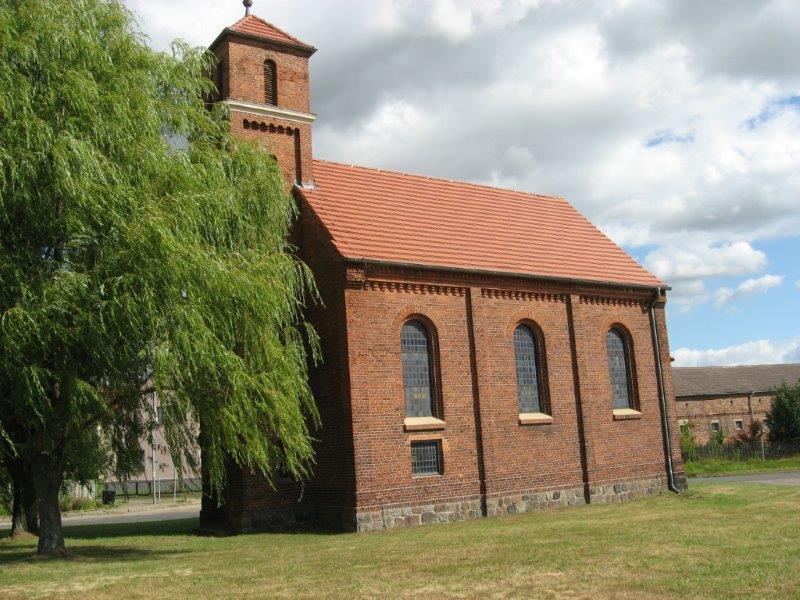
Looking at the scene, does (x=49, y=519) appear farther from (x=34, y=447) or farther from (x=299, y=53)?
(x=299, y=53)

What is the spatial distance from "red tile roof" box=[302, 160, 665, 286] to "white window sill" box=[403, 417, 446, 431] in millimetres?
3914

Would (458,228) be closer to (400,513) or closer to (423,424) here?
(423,424)

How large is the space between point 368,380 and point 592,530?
6077 mm

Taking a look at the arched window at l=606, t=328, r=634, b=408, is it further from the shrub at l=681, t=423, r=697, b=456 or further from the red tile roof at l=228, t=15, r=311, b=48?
the shrub at l=681, t=423, r=697, b=456

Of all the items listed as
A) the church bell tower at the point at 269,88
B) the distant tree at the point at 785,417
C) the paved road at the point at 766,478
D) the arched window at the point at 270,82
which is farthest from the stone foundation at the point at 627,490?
the distant tree at the point at 785,417

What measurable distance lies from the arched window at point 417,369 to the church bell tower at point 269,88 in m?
5.29

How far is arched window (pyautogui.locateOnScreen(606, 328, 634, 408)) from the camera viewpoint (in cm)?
2291

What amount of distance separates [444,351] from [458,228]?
445 centimetres

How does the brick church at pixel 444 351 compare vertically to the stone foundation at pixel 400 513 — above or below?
above

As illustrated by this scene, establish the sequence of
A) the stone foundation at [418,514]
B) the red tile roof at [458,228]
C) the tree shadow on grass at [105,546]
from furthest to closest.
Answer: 1. the red tile roof at [458,228]
2. the stone foundation at [418,514]
3. the tree shadow on grass at [105,546]

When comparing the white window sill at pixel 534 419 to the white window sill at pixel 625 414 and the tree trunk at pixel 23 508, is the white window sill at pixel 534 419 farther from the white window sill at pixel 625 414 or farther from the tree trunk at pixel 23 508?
the tree trunk at pixel 23 508

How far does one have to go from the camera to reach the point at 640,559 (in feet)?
36.4

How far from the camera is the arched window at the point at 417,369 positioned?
1898 centimetres

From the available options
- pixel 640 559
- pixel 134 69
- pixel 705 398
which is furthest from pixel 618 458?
pixel 705 398
